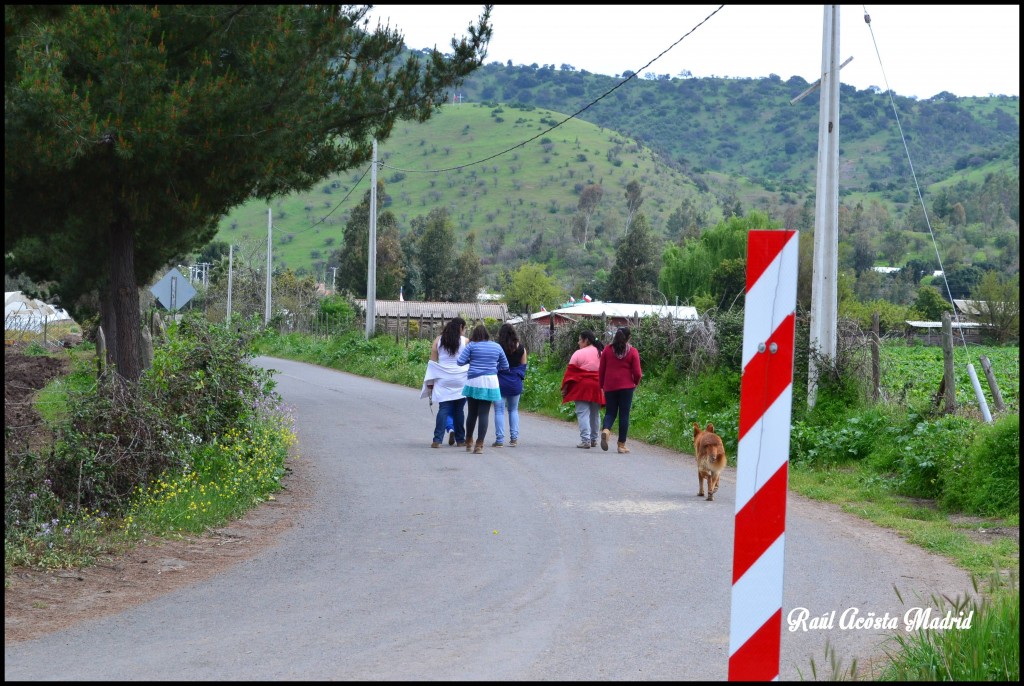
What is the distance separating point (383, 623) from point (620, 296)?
7976 cm

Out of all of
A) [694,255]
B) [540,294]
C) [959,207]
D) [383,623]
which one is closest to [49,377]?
[383,623]

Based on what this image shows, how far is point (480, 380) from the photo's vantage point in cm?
1519

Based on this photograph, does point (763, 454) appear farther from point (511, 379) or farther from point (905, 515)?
point (511, 379)

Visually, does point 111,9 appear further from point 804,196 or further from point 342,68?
point 804,196

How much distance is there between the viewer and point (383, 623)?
6531 millimetres

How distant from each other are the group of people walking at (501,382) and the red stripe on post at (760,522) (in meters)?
10.8

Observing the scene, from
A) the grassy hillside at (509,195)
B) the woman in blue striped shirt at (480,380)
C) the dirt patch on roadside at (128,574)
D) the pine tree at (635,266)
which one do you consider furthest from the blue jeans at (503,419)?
the grassy hillside at (509,195)

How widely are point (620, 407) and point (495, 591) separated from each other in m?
8.33

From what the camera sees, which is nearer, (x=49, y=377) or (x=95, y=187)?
(x=95, y=187)

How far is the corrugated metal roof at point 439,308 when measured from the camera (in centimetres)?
7375

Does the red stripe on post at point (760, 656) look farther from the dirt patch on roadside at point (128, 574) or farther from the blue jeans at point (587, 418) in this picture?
the blue jeans at point (587, 418)

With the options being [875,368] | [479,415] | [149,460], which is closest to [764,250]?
[149,460]

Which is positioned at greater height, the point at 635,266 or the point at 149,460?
the point at 635,266

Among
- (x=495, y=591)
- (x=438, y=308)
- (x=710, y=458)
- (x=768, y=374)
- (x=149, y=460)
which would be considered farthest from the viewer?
(x=438, y=308)
